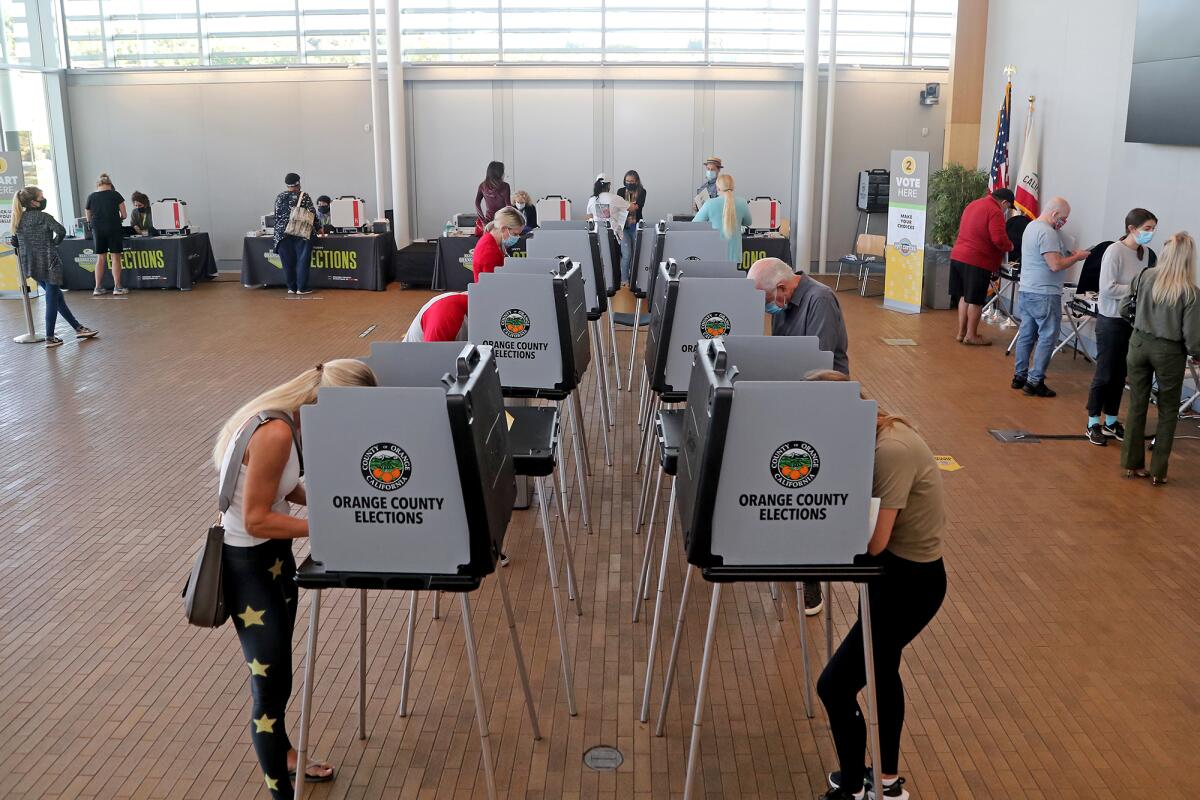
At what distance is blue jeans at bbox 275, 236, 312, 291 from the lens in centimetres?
1418

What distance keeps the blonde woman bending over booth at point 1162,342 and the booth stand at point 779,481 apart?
13.6ft

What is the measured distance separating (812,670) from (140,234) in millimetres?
13179

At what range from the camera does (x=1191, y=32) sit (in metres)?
8.06

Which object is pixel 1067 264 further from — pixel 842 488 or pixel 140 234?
pixel 140 234

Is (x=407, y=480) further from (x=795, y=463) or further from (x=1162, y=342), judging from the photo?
(x=1162, y=342)

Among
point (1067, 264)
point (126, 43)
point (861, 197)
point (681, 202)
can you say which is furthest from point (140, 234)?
point (1067, 264)

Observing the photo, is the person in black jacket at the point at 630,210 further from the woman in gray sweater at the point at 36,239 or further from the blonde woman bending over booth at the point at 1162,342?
the blonde woman bending over booth at the point at 1162,342

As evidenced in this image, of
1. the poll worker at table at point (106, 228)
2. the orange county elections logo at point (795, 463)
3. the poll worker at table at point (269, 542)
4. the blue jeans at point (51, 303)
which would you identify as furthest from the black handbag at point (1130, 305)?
the poll worker at table at point (106, 228)

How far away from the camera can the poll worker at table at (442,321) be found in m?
5.01

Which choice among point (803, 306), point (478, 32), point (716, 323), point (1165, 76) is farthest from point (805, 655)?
point (478, 32)

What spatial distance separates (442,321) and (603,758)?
2.26 meters

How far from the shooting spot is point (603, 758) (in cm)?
374

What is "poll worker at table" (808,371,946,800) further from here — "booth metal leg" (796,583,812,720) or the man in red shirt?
Result: the man in red shirt

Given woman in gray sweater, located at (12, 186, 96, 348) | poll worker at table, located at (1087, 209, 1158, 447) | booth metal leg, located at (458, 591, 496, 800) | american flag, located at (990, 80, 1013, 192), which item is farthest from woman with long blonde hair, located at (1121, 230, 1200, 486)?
woman in gray sweater, located at (12, 186, 96, 348)
